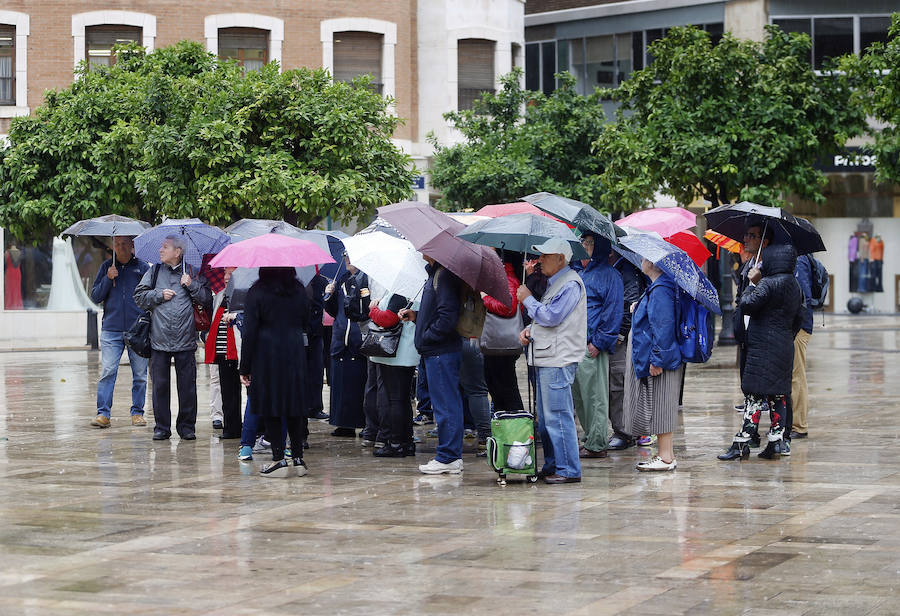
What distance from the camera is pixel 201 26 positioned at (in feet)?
112

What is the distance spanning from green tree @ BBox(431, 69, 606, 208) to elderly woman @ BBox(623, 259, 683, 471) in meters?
21.2

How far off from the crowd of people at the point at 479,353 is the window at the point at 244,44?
2090 cm

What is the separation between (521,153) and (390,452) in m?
21.5

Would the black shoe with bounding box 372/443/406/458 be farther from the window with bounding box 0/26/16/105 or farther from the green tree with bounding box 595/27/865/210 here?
the window with bounding box 0/26/16/105

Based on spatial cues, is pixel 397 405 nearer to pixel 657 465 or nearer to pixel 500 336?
pixel 500 336

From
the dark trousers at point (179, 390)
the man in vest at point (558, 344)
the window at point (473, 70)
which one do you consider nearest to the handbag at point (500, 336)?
the man in vest at point (558, 344)

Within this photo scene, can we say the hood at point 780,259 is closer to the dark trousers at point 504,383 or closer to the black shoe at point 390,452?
the dark trousers at point 504,383

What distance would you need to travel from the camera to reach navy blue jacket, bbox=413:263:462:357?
11.3 meters

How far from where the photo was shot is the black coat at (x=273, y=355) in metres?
11.2

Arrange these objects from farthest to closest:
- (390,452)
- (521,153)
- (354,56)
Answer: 1. (354,56)
2. (521,153)
3. (390,452)

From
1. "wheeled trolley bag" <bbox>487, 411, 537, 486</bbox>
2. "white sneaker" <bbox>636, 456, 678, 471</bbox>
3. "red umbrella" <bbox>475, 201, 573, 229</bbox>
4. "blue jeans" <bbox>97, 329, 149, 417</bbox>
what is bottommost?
"white sneaker" <bbox>636, 456, 678, 471</bbox>

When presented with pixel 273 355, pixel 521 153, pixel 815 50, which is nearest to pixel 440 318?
pixel 273 355

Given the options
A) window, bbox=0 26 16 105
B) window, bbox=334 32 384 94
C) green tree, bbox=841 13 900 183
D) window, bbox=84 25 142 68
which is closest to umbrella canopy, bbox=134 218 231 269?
green tree, bbox=841 13 900 183

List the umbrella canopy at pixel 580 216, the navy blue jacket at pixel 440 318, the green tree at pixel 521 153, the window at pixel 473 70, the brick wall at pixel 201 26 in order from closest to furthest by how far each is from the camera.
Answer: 1. the navy blue jacket at pixel 440 318
2. the umbrella canopy at pixel 580 216
3. the green tree at pixel 521 153
4. the brick wall at pixel 201 26
5. the window at pixel 473 70
